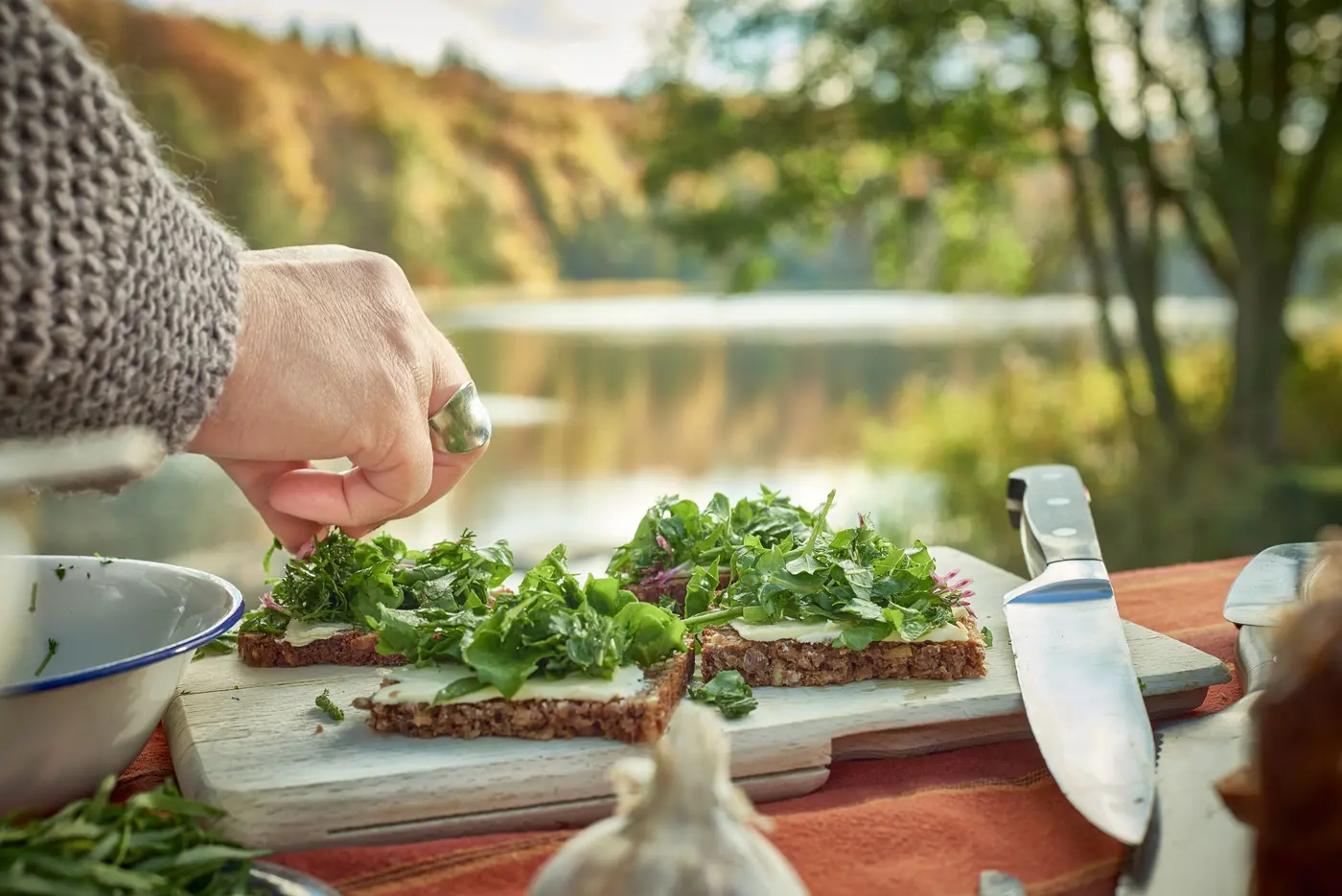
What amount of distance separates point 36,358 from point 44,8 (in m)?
0.32

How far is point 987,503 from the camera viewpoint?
281 inches

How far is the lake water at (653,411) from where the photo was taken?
756 centimetres

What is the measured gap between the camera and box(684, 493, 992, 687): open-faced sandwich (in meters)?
1.44

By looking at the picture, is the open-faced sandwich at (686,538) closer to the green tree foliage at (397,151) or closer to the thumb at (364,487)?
the thumb at (364,487)

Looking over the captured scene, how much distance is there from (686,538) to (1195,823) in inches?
38.4

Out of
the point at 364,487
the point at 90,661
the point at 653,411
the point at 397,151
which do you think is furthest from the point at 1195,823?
the point at 653,411

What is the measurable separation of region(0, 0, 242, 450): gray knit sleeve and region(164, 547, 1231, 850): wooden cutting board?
0.39m

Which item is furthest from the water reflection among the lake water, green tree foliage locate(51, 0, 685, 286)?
green tree foliage locate(51, 0, 685, 286)

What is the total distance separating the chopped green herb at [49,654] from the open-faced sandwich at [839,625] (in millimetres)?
791

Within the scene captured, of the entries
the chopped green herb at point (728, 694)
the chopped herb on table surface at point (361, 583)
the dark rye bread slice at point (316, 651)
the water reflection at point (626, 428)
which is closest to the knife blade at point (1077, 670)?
the chopped green herb at point (728, 694)

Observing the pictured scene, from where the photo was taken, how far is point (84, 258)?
1.03 metres

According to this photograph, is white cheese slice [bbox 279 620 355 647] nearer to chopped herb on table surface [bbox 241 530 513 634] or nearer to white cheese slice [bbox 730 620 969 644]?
chopped herb on table surface [bbox 241 530 513 634]

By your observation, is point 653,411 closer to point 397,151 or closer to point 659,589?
point 397,151

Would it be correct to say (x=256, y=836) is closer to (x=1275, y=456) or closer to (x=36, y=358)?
(x=36, y=358)
